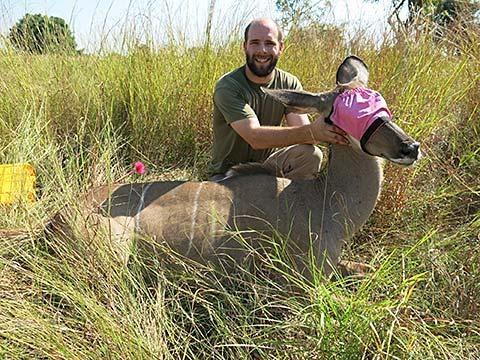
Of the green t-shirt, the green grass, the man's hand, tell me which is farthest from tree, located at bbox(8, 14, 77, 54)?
the man's hand

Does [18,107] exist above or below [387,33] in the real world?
below

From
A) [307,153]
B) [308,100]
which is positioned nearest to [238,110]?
[307,153]

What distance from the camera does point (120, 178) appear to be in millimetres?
4074

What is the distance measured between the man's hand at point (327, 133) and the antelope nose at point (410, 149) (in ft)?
1.28

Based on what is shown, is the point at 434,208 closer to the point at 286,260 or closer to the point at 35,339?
the point at 286,260

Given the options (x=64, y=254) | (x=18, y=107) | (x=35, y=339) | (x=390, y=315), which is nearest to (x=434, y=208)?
(x=390, y=315)

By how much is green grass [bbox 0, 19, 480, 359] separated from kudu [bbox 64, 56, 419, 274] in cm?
16

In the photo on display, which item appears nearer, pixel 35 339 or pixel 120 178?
pixel 35 339

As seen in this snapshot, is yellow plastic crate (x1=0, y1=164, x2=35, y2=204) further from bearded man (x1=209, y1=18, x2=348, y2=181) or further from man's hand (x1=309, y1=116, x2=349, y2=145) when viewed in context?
man's hand (x1=309, y1=116, x2=349, y2=145)

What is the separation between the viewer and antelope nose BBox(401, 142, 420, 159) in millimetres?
2667

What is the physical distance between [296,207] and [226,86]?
1.04 meters

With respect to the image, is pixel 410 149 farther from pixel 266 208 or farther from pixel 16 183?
pixel 16 183

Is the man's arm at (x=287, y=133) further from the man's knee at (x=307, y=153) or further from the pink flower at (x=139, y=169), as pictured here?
the pink flower at (x=139, y=169)

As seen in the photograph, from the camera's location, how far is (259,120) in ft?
13.2
